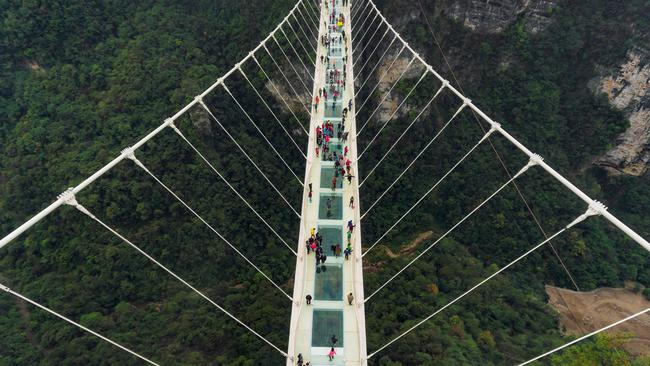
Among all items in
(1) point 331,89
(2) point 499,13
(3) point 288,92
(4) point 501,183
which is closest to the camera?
(1) point 331,89

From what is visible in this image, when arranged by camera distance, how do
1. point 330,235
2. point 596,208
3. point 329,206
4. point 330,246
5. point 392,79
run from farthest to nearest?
point 392,79, point 329,206, point 330,235, point 330,246, point 596,208

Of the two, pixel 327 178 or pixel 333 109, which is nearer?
pixel 327 178

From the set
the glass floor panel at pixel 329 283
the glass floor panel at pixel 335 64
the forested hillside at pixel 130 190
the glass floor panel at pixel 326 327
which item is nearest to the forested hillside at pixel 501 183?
the glass floor panel at pixel 329 283

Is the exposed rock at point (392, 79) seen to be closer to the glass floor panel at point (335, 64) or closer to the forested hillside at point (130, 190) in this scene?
the glass floor panel at point (335, 64)

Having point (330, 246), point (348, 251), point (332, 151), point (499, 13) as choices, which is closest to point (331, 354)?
point (348, 251)

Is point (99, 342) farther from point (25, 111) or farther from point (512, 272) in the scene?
point (512, 272)

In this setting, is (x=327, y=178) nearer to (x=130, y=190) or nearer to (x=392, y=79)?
(x=130, y=190)
